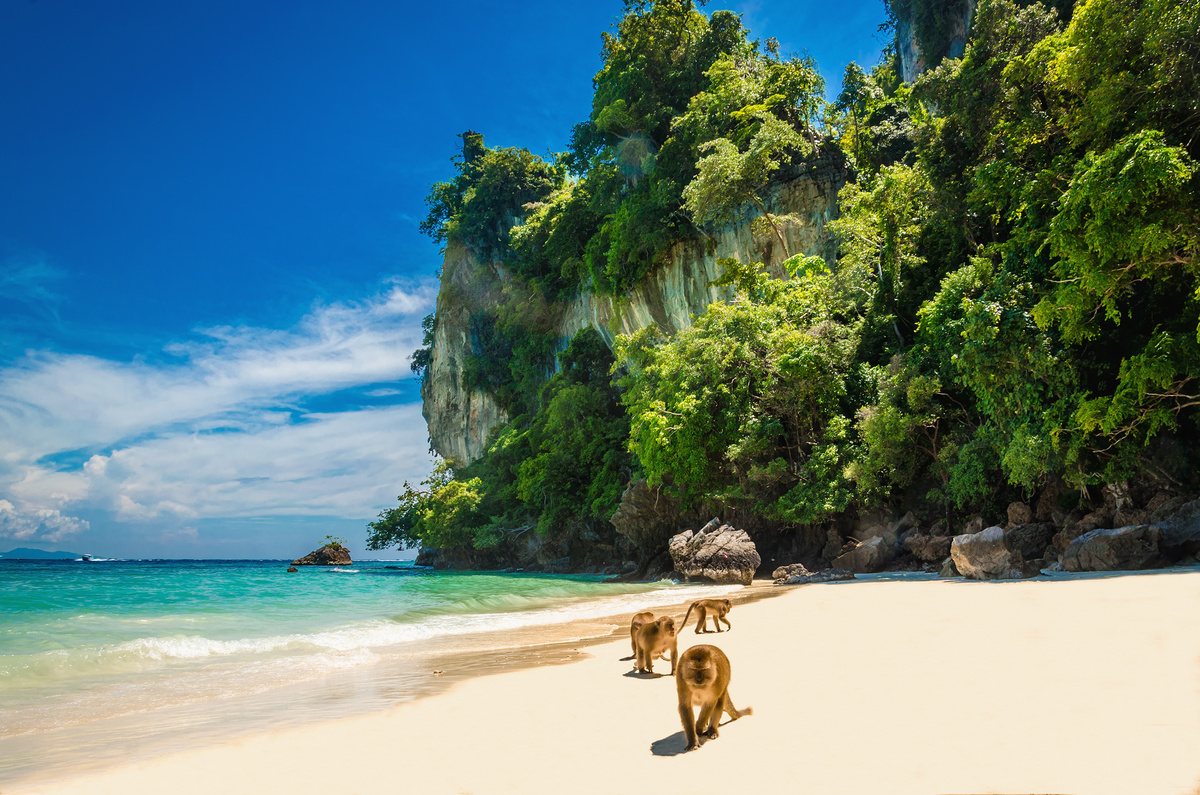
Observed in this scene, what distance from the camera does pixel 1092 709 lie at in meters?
3.01

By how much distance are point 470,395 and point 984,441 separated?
35157 millimetres

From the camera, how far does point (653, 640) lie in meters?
5.04

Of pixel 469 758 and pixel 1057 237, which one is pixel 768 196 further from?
pixel 469 758

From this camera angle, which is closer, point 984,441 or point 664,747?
point 664,747

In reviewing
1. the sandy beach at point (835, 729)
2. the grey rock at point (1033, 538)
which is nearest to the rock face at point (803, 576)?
the grey rock at point (1033, 538)

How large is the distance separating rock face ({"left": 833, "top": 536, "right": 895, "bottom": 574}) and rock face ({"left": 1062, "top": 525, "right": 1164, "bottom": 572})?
205 inches

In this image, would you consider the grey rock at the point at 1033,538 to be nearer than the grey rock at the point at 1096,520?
No

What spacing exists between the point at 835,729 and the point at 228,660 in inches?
285

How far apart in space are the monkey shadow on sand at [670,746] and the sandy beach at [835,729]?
0.05ft

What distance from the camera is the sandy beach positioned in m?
2.58

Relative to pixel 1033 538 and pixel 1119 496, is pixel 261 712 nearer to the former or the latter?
pixel 1033 538

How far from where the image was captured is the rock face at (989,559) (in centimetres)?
923

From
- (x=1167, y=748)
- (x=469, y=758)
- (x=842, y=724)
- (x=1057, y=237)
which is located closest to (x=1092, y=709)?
(x=1167, y=748)

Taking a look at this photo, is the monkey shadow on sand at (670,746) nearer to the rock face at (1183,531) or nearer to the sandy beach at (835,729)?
the sandy beach at (835,729)
